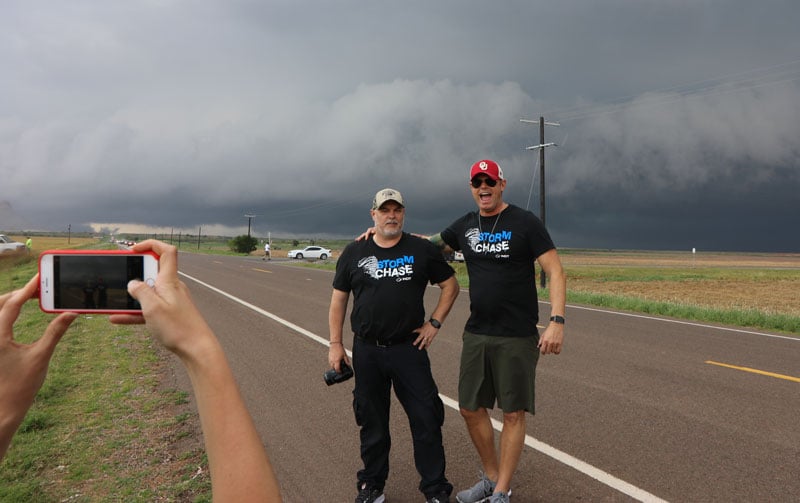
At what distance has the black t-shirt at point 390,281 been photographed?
12.0 feet

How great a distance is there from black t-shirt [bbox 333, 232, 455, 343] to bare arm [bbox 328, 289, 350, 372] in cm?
19

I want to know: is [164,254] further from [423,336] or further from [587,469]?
[587,469]

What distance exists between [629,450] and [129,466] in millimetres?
4210

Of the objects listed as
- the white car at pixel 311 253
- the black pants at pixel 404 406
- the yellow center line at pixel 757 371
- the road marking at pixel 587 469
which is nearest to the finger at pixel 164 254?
the black pants at pixel 404 406

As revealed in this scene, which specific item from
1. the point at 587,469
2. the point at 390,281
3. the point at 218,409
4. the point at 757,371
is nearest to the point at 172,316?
the point at 218,409

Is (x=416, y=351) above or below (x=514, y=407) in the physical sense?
above

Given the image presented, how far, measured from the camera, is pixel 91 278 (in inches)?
54.4

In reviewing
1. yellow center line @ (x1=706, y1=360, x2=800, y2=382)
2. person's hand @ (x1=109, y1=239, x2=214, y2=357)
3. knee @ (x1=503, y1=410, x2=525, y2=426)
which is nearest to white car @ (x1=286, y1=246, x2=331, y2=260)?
yellow center line @ (x1=706, y1=360, x2=800, y2=382)

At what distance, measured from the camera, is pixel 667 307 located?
1412 cm

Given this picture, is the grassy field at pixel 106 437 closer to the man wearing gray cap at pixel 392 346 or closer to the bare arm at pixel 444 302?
the man wearing gray cap at pixel 392 346

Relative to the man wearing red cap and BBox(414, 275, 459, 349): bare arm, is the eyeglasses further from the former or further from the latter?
BBox(414, 275, 459, 349): bare arm

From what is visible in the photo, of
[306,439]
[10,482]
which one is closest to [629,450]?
[306,439]

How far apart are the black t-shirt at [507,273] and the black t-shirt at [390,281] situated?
33 cm

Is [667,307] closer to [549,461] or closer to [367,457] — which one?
[549,461]
